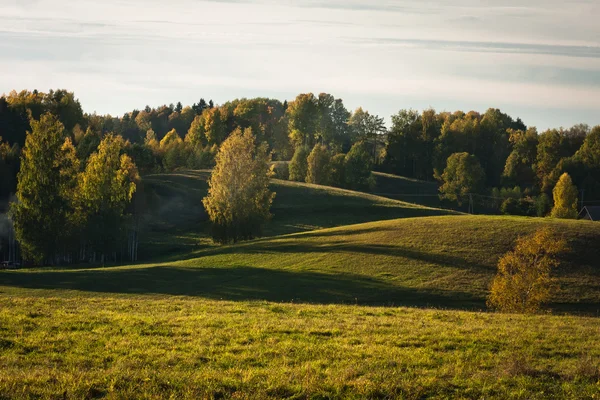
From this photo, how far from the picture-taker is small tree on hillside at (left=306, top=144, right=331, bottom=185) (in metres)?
152

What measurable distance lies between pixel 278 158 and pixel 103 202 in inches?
4643

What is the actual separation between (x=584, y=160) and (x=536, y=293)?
12515cm

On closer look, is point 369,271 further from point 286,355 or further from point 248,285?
point 286,355

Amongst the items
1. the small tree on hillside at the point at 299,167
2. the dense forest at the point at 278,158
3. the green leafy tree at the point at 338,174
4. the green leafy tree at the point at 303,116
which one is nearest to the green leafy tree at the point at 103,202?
the dense forest at the point at 278,158

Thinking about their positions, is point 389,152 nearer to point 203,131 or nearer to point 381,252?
point 203,131

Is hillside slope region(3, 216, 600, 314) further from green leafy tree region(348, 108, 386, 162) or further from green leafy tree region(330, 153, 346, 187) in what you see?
green leafy tree region(348, 108, 386, 162)

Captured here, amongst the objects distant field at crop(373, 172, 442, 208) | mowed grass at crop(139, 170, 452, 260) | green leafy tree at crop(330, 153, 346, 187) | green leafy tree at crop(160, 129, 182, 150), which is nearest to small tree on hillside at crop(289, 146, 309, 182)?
green leafy tree at crop(330, 153, 346, 187)

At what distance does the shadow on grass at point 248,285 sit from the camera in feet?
147

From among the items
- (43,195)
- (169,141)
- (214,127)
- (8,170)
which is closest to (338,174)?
(214,127)

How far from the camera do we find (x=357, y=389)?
13.9 meters

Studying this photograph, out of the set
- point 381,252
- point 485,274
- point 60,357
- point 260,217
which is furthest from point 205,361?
point 260,217

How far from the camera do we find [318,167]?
152 m

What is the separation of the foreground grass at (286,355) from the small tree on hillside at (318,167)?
413ft

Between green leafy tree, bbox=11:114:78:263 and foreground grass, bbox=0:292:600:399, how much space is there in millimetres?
49621
